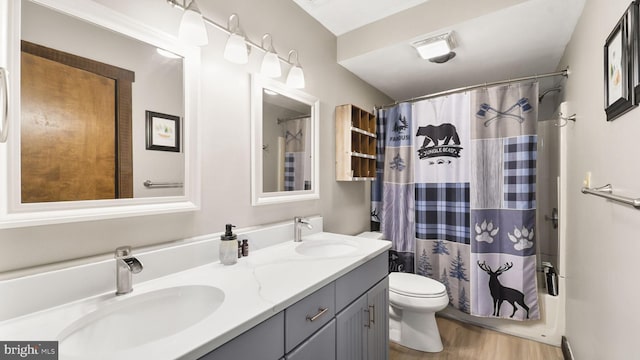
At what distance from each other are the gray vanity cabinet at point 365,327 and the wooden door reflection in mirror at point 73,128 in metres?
1.02

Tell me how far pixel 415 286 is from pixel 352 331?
0.89m

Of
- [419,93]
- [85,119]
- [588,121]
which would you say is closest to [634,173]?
[588,121]

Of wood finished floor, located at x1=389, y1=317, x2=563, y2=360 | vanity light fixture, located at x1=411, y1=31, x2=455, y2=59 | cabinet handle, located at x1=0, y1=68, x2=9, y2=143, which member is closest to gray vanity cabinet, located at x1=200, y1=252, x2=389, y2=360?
wood finished floor, located at x1=389, y1=317, x2=563, y2=360

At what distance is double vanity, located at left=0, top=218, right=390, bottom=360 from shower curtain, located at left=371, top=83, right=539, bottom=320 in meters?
1.11

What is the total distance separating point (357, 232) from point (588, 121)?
1667 millimetres

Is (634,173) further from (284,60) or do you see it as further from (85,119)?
(85,119)

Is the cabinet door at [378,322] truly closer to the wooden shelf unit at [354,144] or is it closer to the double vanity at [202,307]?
the double vanity at [202,307]

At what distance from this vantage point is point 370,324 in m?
1.37

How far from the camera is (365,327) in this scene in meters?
1.32

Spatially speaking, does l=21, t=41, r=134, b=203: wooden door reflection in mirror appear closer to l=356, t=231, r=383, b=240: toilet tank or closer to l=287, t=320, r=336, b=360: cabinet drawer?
l=287, t=320, r=336, b=360: cabinet drawer

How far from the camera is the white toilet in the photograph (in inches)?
70.8

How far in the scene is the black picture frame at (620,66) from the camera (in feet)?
2.72

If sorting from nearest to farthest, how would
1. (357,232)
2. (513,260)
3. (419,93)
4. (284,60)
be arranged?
(284,60), (513,260), (357,232), (419,93)

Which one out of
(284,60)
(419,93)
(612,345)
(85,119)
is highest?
(419,93)
